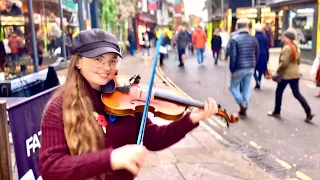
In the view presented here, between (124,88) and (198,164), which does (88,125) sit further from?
(198,164)

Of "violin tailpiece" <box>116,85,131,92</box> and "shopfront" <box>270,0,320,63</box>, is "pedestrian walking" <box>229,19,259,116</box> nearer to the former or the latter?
"violin tailpiece" <box>116,85,131,92</box>

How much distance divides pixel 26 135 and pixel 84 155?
5.10 ft

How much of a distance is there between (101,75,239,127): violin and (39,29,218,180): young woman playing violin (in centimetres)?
4

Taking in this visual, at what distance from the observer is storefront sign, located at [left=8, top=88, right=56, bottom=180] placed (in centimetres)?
278

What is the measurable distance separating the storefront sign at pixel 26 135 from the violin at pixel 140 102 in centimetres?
112

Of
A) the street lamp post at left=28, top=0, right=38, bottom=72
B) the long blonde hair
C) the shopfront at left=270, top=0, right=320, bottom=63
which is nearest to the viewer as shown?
the long blonde hair

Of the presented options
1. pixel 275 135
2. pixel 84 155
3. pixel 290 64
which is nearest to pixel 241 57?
pixel 290 64

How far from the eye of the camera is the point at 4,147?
7.74ft

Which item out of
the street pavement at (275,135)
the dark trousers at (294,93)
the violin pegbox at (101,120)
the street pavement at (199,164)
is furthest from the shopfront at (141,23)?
the violin pegbox at (101,120)

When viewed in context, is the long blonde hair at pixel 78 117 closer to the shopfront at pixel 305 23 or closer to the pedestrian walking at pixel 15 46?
the pedestrian walking at pixel 15 46

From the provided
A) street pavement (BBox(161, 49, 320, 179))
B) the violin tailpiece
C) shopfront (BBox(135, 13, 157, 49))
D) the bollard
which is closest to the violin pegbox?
the violin tailpiece

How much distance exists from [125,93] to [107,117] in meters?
0.21

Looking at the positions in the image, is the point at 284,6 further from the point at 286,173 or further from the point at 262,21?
the point at 286,173

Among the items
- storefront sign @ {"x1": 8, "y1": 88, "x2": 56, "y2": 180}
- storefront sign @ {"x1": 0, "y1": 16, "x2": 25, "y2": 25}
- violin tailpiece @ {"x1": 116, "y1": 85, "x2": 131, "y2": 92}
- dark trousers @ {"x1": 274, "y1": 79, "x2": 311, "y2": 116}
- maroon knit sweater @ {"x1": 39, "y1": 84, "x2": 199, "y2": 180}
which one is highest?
storefront sign @ {"x1": 0, "y1": 16, "x2": 25, "y2": 25}
